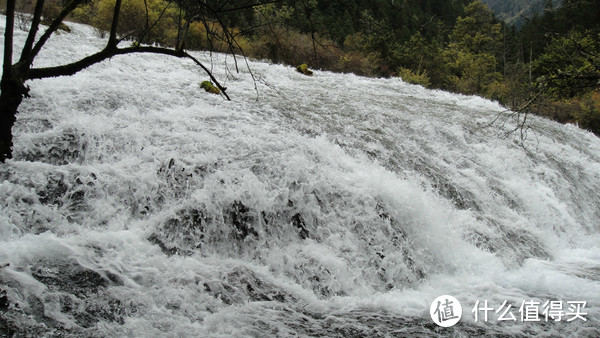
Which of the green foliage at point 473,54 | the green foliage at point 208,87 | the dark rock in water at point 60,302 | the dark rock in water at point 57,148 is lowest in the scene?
the dark rock in water at point 60,302

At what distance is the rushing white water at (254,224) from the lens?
3219mm

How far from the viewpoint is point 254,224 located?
14.6 feet

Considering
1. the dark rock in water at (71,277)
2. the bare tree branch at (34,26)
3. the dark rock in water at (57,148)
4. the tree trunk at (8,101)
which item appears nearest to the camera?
the bare tree branch at (34,26)

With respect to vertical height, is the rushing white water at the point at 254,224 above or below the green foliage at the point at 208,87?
below

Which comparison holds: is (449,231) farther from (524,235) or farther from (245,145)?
(245,145)

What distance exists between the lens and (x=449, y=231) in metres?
5.38

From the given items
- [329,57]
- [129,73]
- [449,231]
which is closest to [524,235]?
[449,231]

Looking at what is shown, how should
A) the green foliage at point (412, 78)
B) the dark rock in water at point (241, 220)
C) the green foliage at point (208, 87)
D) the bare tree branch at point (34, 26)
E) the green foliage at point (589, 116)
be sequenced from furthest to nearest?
the green foliage at point (412, 78) → the green foliage at point (589, 116) → the green foliage at point (208, 87) → the dark rock in water at point (241, 220) → the bare tree branch at point (34, 26)

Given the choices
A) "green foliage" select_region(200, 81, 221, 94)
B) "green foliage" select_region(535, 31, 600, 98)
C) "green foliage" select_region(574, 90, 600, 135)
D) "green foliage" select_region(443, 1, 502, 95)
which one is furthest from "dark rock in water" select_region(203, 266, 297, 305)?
"green foliage" select_region(443, 1, 502, 95)

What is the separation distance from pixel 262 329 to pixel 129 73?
6181 mm

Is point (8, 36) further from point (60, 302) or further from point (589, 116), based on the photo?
Answer: point (589, 116)

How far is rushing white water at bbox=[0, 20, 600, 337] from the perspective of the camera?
3219 millimetres

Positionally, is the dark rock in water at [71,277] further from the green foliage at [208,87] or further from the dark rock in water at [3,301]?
the green foliage at [208,87]

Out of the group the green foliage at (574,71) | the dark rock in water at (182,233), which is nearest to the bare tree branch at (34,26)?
the dark rock in water at (182,233)
